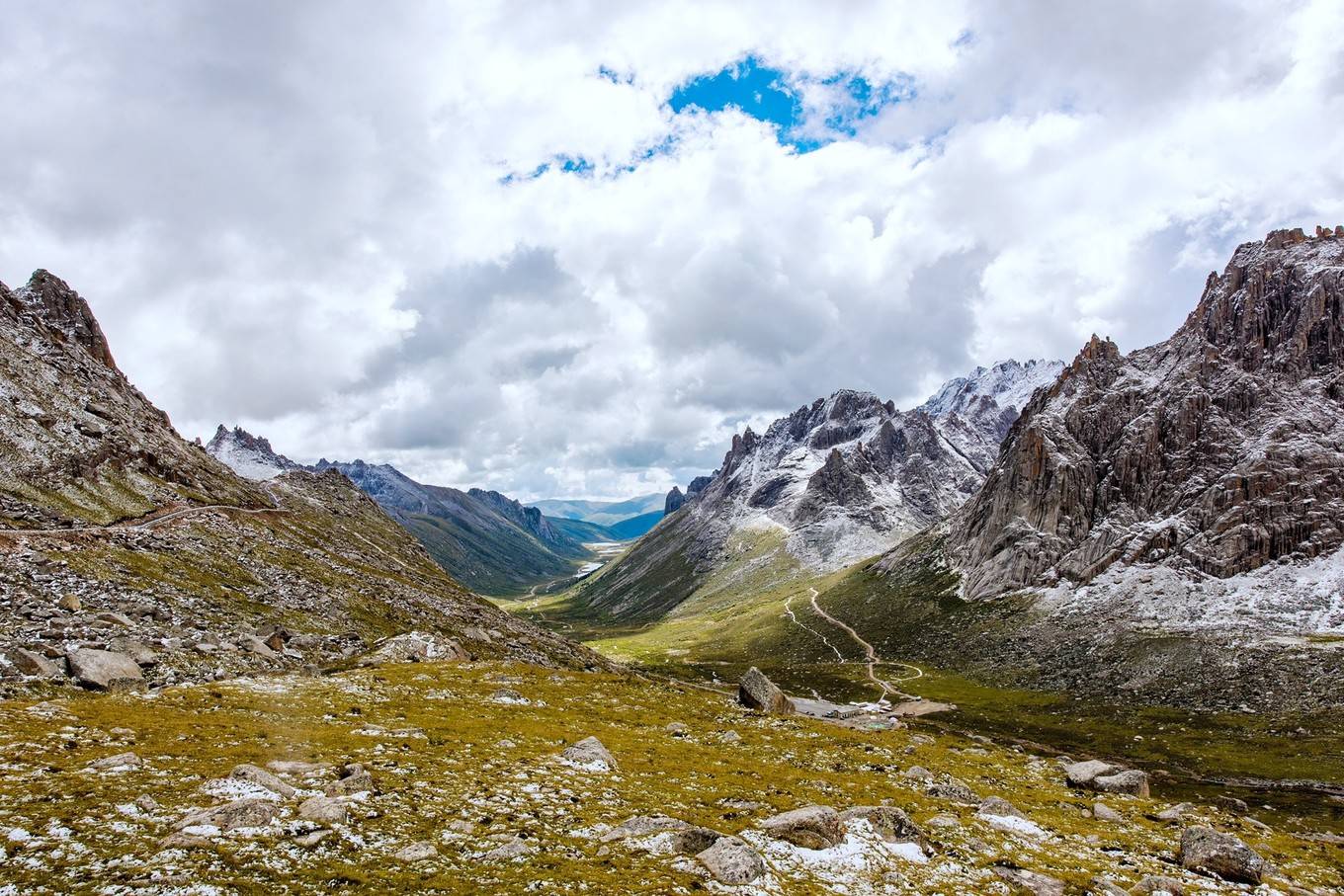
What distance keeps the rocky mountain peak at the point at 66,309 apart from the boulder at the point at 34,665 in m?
180

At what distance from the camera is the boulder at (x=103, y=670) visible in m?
39.4

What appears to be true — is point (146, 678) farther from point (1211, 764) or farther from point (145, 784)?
point (1211, 764)

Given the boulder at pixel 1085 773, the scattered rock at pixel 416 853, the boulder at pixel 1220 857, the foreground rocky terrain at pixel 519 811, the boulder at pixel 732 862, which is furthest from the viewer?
the boulder at pixel 1085 773

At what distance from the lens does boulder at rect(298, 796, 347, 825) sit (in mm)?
22281

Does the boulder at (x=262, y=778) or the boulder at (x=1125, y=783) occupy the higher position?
the boulder at (x=262, y=778)

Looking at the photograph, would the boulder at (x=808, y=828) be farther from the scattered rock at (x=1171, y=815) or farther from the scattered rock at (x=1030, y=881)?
the scattered rock at (x=1171, y=815)

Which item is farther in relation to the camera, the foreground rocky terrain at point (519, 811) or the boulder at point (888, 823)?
the boulder at point (888, 823)

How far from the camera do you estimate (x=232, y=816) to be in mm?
20812

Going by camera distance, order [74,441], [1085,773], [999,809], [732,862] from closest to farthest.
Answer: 1. [732,862]
2. [999,809]
3. [1085,773]
4. [74,441]

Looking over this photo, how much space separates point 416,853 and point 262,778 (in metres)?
8.69

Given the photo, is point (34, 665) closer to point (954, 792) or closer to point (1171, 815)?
point (954, 792)

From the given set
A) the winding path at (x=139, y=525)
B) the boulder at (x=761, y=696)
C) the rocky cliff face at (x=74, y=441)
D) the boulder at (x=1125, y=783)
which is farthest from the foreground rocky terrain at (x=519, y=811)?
the rocky cliff face at (x=74, y=441)

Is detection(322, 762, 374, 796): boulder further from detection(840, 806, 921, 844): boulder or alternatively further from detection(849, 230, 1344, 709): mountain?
detection(849, 230, 1344, 709): mountain

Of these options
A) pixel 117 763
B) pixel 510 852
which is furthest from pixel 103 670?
pixel 510 852
